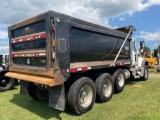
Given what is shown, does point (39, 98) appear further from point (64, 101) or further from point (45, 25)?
point (45, 25)

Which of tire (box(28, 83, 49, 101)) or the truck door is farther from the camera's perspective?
the truck door

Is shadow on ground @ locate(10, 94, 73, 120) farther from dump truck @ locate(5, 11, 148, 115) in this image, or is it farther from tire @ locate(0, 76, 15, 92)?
tire @ locate(0, 76, 15, 92)

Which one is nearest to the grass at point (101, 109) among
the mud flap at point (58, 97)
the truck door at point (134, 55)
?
the mud flap at point (58, 97)

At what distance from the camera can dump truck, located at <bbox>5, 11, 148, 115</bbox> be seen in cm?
462

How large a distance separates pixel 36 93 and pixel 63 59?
250cm

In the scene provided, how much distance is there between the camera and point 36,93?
659 centimetres

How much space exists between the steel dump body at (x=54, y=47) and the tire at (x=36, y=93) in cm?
83

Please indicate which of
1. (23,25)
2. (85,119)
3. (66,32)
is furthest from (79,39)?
(85,119)

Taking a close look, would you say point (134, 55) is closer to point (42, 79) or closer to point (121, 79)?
point (121, 79)

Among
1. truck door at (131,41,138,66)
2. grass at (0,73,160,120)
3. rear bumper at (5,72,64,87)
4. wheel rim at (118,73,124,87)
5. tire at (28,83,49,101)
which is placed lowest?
grass at (0,73,160,120)

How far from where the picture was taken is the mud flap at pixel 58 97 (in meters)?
4.73

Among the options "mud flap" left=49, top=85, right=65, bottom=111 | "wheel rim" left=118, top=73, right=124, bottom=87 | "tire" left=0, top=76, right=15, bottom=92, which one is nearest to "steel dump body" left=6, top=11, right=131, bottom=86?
"mud flap" left=49, top=85, right=65, bottom=111

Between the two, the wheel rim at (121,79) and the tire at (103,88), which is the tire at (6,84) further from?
the wheel rim at (121,79)

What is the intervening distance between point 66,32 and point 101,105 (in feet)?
9.10
